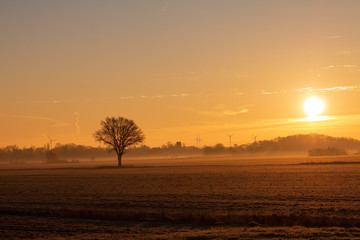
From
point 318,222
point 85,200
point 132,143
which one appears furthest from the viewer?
point 132,143

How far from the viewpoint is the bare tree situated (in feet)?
373

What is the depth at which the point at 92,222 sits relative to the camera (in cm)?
2633

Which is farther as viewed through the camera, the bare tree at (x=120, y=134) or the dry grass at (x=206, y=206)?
the bare tree at (x=120, y=134)

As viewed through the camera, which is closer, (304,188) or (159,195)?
(159,195)

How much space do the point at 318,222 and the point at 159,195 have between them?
1875cm

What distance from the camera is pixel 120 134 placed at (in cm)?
11419

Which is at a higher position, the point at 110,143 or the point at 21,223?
the point at 110,143

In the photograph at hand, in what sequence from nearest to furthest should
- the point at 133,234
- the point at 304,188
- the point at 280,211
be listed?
the point at 133,234 < the point at 280,211 < the point at 304,188

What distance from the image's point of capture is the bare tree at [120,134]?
373 ft

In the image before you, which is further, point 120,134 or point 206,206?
point 120,134

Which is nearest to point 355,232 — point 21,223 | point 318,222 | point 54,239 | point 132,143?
point 318,222

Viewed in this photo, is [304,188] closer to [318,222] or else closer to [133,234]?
[318,222]

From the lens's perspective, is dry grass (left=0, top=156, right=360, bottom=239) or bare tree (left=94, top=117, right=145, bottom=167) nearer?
dry grass (left=0, top=156, right=360, bottom=239)

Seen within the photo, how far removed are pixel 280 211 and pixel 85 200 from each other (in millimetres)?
17561
